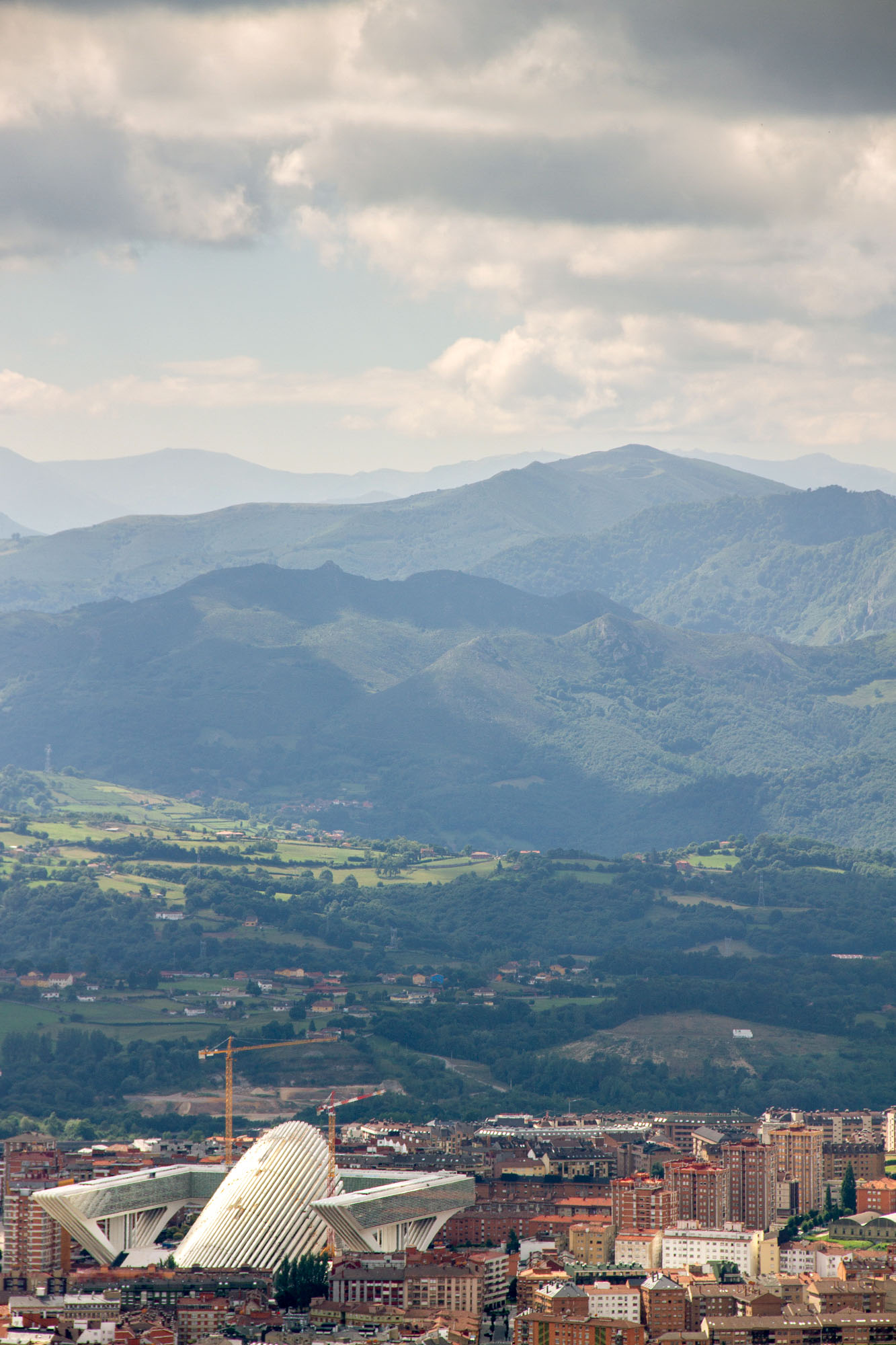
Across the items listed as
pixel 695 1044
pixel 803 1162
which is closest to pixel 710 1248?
pixel 803 1162

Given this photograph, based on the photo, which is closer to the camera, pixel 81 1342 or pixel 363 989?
pixel 81 1342

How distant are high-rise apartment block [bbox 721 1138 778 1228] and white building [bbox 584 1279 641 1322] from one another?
20226 millimetres

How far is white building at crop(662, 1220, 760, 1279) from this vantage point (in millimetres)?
90062

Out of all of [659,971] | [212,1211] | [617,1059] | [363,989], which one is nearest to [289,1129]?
[212,1211]

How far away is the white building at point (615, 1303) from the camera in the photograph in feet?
265

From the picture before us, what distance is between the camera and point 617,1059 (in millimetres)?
156375

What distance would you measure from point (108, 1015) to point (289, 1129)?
63.1 m

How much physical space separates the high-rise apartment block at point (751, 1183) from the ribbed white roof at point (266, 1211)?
15801 mm

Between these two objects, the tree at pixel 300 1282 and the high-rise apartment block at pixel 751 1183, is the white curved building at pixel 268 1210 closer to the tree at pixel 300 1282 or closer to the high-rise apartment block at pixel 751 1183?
the tree at pixel 300 1282

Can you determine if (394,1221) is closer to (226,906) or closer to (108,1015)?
(108,1015)

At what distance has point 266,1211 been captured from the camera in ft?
310

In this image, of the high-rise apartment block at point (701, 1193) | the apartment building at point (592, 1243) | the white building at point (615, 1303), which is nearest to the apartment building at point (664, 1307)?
the white building at point (615, 1303)

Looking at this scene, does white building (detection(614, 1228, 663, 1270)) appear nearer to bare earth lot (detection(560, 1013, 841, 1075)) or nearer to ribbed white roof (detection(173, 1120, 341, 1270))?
ribbed white roof (detection(173, 1120, 341, 1270))

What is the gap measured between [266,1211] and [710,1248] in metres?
15.4
